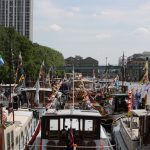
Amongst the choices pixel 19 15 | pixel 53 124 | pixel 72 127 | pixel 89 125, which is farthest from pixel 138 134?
pixel 19 15

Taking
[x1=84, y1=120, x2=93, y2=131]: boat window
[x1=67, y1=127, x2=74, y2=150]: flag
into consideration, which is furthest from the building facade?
[x1=67, y1=127, x2=74, y2=150]: flag

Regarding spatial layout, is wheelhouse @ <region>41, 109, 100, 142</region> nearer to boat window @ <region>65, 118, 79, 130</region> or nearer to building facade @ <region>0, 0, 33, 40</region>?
boat window @ <region>65, 118, 79, 130</region>

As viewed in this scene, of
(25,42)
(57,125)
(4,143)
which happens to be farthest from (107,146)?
(25,42)

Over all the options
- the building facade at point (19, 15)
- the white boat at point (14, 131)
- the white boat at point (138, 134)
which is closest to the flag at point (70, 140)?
the white boat at point (14, 131)

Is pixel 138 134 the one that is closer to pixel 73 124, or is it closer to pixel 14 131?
pixel 73 124

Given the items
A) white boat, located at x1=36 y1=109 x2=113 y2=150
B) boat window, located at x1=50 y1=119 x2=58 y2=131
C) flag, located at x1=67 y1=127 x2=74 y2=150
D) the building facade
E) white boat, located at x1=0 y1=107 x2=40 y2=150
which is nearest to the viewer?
flag, located at x1=67 y1=127 x2=74 y2=150

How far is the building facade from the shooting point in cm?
17912

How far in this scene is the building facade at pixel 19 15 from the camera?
7052 inches

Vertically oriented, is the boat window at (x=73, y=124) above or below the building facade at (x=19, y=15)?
below

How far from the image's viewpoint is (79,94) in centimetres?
4575

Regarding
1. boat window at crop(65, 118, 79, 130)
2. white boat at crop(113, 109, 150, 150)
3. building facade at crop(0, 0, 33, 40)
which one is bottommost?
white boat at crop(113, 109, 150, 150)

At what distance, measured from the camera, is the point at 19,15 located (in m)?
182

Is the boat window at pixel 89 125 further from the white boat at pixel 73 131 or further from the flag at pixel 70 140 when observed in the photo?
the flag at pixel 70 140

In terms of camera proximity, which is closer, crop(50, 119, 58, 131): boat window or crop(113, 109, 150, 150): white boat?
crop(50, 119, 58, 131): boat window
